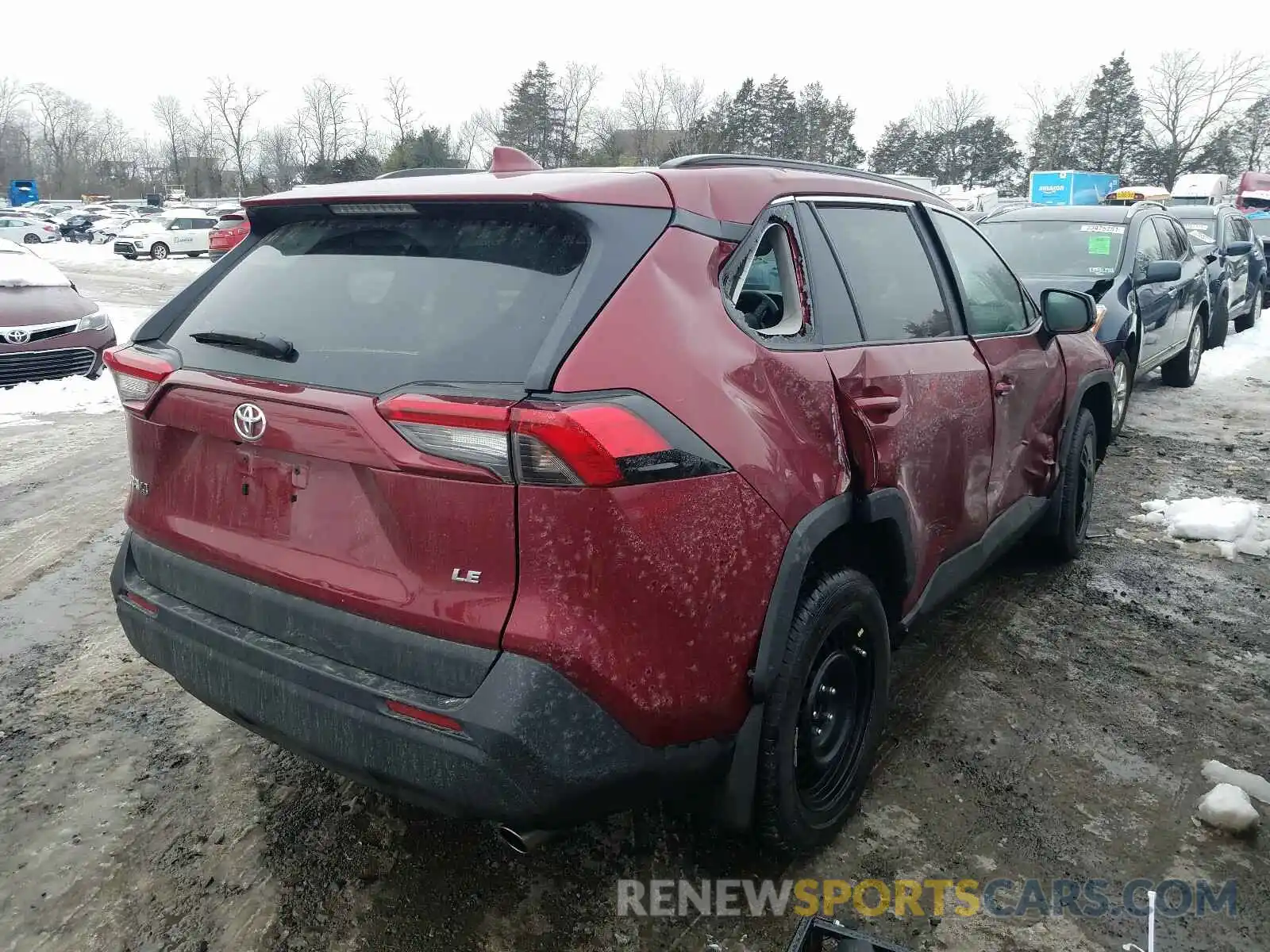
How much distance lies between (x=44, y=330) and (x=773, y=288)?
8491 mm

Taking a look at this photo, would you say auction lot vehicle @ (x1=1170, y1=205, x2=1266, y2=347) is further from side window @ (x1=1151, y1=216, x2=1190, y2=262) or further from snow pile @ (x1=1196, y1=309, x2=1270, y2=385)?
side window @ (x1=1151, y1=216, x2=1190, y2=262)

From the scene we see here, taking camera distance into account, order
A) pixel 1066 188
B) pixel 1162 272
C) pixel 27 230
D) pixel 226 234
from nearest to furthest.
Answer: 1. pixel 1162 272
2. pixel 226 234
3. pixel 1066 188
4. pixel 27 230

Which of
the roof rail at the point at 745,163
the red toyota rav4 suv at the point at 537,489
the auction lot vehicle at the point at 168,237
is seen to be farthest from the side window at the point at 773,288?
the auction lot vehicle at the point at 168,237

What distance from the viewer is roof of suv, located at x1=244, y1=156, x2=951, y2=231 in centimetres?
214

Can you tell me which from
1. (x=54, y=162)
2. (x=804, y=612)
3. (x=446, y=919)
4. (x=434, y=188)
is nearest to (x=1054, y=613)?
(x=804, y=612)

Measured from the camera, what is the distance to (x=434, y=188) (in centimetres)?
231

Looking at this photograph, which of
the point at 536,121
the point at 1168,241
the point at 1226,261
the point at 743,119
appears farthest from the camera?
the point at 743,119

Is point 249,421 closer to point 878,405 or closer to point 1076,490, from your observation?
point 878,405

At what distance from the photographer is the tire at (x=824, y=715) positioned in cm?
234

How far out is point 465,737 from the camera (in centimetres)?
189

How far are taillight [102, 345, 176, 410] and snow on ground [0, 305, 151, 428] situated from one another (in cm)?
599

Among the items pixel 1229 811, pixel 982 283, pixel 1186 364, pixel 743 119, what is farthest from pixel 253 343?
pixel 743 119

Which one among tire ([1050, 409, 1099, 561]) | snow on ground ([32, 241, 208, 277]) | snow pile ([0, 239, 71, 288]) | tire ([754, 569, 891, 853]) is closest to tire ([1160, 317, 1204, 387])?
tire ([1050, 409, 1099, 561])

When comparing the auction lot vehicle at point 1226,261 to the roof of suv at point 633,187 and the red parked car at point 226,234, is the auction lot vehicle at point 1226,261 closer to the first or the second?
the roof of suv at point 633,187
